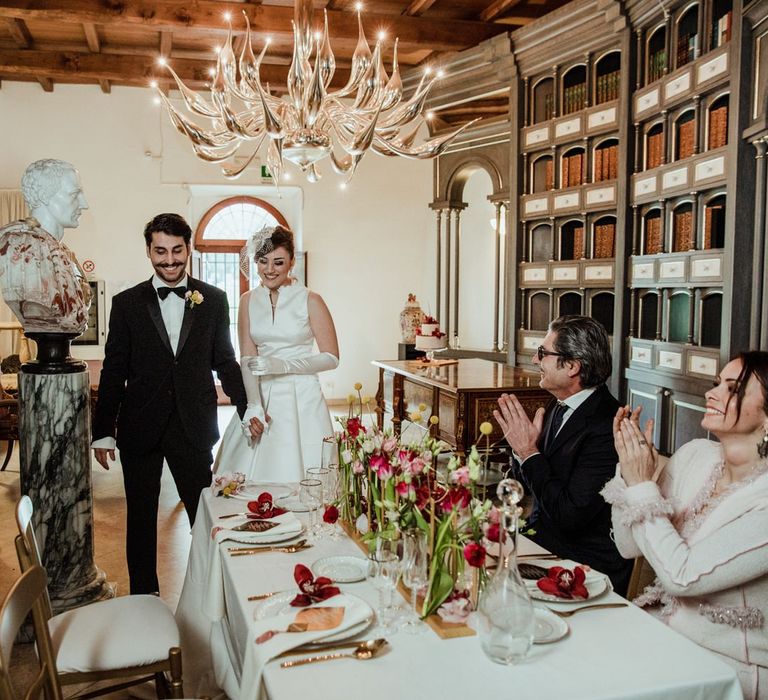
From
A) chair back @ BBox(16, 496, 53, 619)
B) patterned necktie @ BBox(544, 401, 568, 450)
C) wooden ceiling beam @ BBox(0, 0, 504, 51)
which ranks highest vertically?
wooden ceiling beam @ BBox(0, 0, 504, 51)

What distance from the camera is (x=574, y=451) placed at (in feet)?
7.81

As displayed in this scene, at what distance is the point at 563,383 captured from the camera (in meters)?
2.46

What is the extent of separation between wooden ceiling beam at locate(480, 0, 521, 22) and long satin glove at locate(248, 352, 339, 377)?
17.3 feet

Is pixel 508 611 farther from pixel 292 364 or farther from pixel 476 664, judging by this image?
pixel 292 364

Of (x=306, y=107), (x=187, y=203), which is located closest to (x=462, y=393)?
(x=306, y=107)

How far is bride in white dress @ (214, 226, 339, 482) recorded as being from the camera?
3398 mm

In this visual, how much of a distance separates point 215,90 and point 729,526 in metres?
3.91

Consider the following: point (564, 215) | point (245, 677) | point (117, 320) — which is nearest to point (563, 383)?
point (245, 677)

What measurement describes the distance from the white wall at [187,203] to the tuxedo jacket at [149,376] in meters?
6.88

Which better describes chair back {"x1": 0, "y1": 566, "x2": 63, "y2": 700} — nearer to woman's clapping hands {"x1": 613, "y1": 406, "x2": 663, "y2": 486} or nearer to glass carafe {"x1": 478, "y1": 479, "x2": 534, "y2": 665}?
glass carafe {"x1": 478, "y1": 479, "x2": 534, "y2": 665}

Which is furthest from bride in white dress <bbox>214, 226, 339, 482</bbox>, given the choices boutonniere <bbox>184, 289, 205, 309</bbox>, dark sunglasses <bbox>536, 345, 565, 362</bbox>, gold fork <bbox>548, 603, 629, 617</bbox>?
gold fork <bbox>548, 603, 629, 617</bbox>

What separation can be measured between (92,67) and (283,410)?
7.00 m

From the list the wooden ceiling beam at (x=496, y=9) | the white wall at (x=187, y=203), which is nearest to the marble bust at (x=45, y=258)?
the wooden ceiling beam at (x=496, y=9)

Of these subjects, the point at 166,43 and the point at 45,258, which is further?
the point at 166,43
